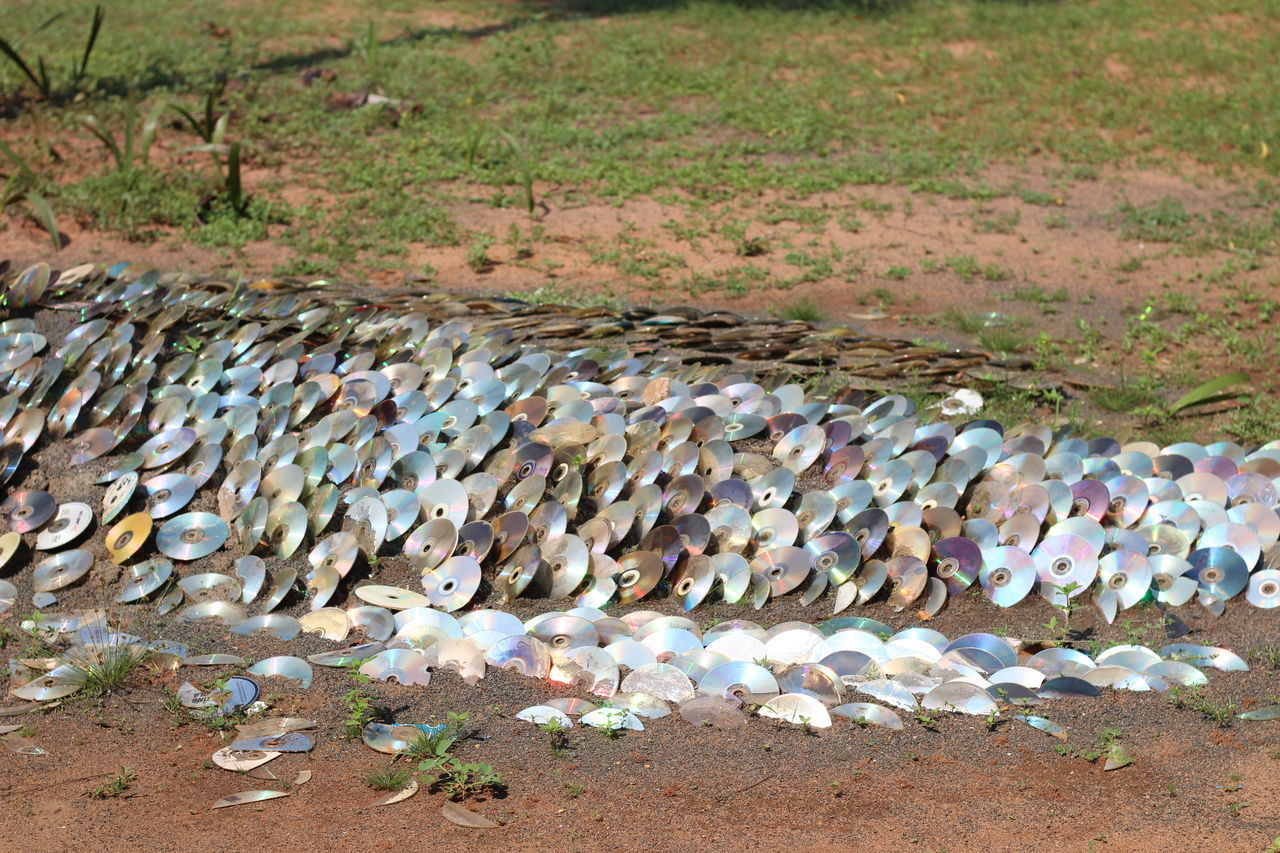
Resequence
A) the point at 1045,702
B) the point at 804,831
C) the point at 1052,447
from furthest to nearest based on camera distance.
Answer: the point at 1052,447
the point at 1045,702
the point at 804,831

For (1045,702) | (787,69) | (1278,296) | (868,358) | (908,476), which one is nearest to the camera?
(1045,702)

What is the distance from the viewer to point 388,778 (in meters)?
2.65

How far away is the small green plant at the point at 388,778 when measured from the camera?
264cm

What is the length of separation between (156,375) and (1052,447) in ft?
10.9

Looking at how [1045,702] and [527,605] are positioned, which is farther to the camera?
[527,605]

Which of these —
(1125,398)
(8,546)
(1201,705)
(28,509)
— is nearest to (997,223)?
(1125,398)

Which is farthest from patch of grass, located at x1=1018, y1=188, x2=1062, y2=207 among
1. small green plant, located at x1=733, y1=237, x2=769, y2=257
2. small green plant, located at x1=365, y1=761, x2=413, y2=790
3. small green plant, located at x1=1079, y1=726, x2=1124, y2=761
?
small green plant, located at x1=365, y1=761, x2=413, y2=790

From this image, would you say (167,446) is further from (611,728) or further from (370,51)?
(370,51)

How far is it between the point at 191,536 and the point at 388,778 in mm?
1517

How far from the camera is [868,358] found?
520cm

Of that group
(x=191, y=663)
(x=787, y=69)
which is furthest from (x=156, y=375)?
(x=787, y=69)

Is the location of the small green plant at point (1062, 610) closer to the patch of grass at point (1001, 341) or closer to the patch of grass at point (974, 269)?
the patch of grass at point (1001, 341)

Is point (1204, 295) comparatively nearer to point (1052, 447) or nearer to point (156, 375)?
point (1052, 447)

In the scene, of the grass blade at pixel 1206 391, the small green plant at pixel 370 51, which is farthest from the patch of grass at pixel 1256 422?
the small green plant at pixel 370 51
